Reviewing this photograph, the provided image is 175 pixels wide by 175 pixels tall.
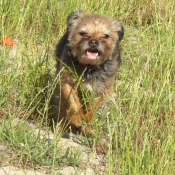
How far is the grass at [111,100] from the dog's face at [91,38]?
1.11ft

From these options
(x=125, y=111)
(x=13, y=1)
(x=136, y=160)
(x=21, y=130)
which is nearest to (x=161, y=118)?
(x=125, y=111)

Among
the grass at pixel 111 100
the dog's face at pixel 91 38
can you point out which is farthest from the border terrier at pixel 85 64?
the grass at pixel 111 100

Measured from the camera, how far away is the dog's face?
18.7 feet

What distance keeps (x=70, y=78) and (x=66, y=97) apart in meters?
0.21

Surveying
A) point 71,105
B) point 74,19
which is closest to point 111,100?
point 71,105

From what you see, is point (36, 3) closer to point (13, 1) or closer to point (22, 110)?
point (13, 1)

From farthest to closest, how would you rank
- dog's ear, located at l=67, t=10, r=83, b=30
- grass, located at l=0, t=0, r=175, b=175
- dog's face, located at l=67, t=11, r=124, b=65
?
dog's ear, located at l=67, t=10, r=83, b=30 → dog's face, located at l=67, t=11, r=124, b=65 → grass, located at l=0, t=0, r=175, b=175

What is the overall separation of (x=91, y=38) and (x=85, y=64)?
0.28m

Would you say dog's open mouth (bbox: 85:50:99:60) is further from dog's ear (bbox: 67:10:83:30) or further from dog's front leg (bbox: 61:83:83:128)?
dog's ear (bbox: 67:10:83:30)

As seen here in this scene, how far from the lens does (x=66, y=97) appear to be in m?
5.82

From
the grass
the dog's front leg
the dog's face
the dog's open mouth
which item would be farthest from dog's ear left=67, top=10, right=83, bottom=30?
the dog's front leg

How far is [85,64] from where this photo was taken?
19.1 feet

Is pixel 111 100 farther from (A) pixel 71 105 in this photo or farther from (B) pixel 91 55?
(B) pixel 91 55

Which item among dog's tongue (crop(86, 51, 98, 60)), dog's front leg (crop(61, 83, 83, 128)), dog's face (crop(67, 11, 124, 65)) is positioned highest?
dog's face (crop(67, 11, 124, 65))
